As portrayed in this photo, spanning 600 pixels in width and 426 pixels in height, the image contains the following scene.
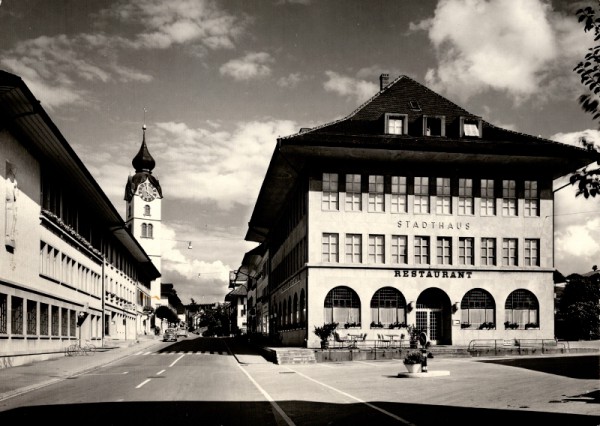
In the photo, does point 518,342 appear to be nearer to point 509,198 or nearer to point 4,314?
point 509,198

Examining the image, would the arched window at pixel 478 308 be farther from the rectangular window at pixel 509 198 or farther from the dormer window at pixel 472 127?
the dormer window at pixel 472 127

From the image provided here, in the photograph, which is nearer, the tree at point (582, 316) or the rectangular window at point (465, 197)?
the rectangular window at point (465, 197)

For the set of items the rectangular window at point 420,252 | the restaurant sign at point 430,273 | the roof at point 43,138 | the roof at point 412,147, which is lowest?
the restaurant sign at point 430,273

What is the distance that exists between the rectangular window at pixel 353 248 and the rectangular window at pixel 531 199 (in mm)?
11321

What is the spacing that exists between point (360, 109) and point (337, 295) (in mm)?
12130

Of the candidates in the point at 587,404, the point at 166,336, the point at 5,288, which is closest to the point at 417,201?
the point at 5,288

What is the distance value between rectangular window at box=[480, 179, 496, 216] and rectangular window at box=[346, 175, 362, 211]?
819cm

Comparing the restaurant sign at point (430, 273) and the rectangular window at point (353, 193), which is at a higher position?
the rectangular window at point (353, 193)

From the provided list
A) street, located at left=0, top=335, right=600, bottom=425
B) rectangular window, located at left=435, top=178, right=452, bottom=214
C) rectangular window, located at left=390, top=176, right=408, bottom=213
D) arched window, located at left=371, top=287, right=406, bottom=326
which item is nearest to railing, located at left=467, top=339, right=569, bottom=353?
arched window, located at left=371, top=287, right=406, bottom=326

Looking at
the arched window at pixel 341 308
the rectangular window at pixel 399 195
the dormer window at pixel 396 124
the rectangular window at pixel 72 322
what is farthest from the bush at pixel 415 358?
the rectangular window at pixel 72 322

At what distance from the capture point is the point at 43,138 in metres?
34.9

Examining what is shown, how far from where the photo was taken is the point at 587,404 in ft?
52.6

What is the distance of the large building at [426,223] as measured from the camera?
46375 millimetres

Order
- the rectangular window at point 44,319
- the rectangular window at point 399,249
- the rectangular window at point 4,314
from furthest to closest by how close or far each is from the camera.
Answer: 1. the rectangular window at point 399,249
2. the rectangular window at point 44,319
3. the rectangular window at point 4,314
